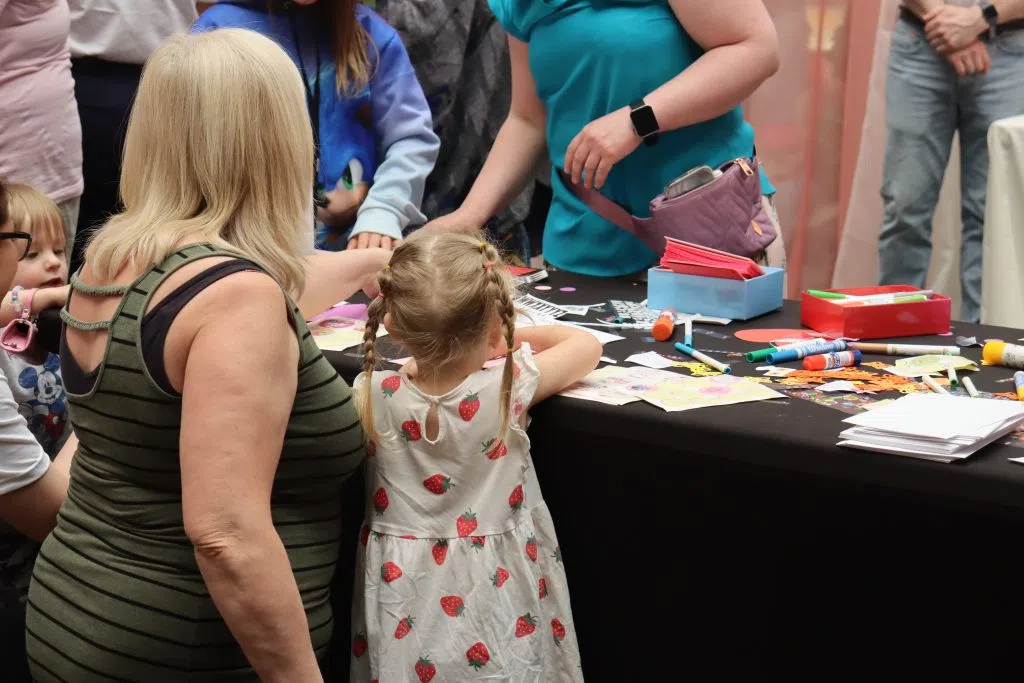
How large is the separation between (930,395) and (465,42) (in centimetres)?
194

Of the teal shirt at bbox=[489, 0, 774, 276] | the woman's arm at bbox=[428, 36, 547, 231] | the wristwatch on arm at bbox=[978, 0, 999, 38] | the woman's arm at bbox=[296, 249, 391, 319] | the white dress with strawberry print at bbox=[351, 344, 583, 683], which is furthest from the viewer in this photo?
the wristwatch on arm at bbox=[978, 0, 999, 38]

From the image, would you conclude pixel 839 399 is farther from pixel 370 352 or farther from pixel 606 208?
pixel 606 208

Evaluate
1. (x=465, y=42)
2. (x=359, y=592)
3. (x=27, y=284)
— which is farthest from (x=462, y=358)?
(x=465, y=42)

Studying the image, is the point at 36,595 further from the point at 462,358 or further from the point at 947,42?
the point at 947,42

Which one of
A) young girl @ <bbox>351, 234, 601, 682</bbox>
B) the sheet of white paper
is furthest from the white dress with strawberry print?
the sheet of white paper

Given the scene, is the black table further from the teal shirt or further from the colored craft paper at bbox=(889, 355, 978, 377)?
the teal shirt

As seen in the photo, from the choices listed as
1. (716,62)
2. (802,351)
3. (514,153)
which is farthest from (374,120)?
(802,351)

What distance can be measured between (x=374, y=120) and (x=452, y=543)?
4.12 ft

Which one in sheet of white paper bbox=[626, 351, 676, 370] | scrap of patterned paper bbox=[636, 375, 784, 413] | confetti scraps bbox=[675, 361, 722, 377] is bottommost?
sheet of white paper bbox=[626, 351, 676, 370]

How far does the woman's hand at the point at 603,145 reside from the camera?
6.75 ft

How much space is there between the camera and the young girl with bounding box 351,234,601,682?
4.73 feet

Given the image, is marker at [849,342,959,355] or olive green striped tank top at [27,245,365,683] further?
marker at [849,342,959,355]

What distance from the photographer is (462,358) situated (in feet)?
4.79

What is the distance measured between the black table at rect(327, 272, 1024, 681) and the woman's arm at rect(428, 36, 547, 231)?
2.59 feet
